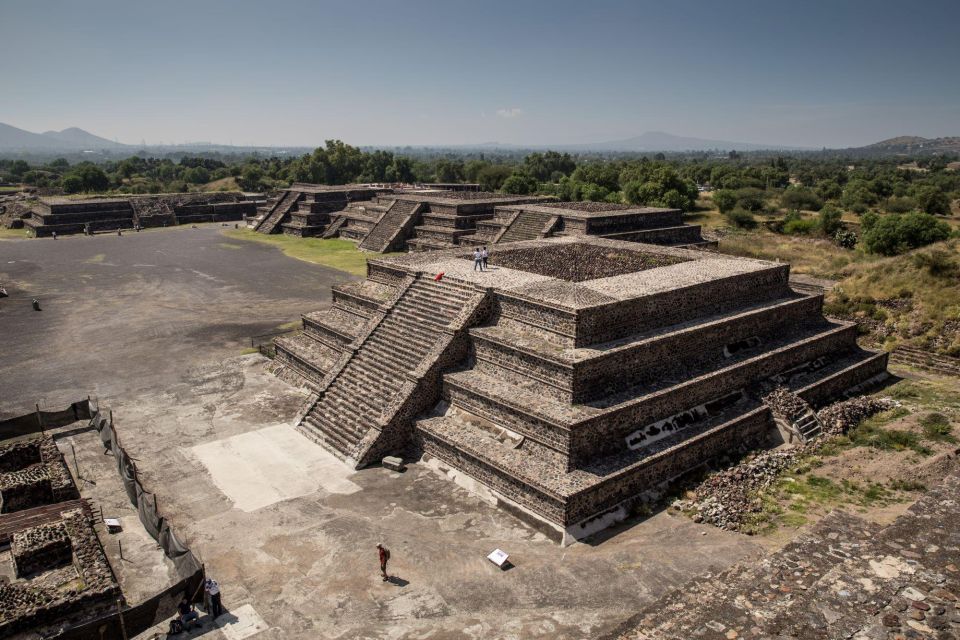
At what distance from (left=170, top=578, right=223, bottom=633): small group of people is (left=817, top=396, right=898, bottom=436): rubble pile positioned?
583 inches

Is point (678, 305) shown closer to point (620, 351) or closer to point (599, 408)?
point (620, 351)

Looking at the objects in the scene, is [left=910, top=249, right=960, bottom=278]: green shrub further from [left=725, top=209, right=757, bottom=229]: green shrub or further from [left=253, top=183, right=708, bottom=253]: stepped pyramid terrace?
[left=725, top=209, right=757, bottom=229]: green shrub

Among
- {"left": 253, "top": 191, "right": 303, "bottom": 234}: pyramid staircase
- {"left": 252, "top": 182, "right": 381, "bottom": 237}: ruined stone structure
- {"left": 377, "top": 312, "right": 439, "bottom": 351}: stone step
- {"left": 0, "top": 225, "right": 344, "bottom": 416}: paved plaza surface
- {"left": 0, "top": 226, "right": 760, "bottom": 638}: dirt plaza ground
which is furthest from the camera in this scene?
{"left": 253, "top": 191, "right": 303, "bottom": 234}: pyramid staircase

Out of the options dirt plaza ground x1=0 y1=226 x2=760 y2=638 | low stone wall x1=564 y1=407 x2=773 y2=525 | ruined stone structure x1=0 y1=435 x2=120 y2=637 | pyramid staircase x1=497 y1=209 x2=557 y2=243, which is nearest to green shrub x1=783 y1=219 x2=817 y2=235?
pyramid staircase x1=497 y1=209 x2=557 y2=243

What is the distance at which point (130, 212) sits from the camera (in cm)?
5888

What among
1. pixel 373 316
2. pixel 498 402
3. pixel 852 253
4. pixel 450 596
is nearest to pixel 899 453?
pixel 498 402

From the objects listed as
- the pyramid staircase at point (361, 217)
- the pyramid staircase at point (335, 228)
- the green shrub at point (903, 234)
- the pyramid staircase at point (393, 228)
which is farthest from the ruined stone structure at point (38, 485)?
the green shrub at point (903, 234)

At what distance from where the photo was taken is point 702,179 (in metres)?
104

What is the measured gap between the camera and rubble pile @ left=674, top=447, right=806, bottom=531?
12.8 metres

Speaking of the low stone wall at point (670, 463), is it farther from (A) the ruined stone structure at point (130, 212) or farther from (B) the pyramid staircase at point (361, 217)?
Result: (A) the ruined stone structure at point (130, 212)

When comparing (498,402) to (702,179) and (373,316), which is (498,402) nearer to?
(373,316)

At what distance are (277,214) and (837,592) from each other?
53741 millimetres

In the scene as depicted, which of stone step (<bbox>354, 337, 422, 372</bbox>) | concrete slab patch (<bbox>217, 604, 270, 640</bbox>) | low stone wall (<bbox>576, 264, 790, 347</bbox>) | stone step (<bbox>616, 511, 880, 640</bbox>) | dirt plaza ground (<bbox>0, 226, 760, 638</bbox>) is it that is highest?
low stone wall (<bbox>576, 264, 790, 347</bbox>)

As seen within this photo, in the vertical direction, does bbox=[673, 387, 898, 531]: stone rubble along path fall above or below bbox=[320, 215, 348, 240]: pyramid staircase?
below
